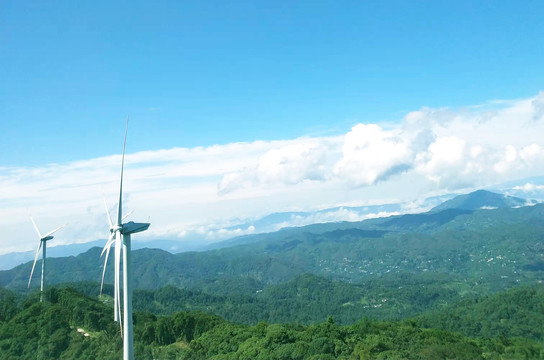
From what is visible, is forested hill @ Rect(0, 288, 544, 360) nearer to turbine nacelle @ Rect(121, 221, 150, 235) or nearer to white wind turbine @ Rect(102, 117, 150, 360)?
white wind turbine @ Rect(102, 117, 150, 360)

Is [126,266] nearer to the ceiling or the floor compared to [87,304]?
nearer to the ceiling

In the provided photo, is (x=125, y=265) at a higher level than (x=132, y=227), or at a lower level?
lower

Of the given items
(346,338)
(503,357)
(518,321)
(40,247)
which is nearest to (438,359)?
(503,357)

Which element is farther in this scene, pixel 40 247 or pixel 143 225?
pixel 40 247

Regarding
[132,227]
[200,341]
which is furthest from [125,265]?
[200,341]

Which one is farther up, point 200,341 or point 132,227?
point 132,227

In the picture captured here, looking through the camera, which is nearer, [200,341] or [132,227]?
[132,227]

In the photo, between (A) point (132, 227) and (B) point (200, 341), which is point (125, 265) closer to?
(A) point (132, 227)

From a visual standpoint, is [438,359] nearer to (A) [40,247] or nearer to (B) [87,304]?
(A) [40,247]

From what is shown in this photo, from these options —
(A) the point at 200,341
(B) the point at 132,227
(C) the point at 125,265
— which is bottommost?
(A) the point at 200,341
